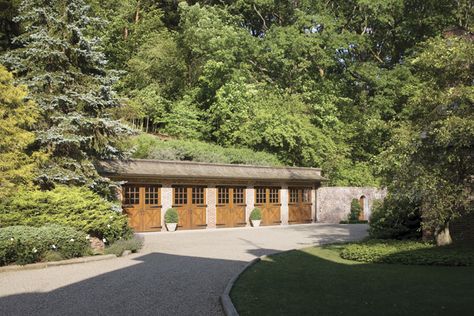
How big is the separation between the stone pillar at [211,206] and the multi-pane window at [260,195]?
2.99m

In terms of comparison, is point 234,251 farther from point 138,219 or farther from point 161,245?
point 138,219

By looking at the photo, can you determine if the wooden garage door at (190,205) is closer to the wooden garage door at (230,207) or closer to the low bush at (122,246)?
the wooden garage door at (230,207)

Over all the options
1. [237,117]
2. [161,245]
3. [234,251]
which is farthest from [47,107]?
[237,117]

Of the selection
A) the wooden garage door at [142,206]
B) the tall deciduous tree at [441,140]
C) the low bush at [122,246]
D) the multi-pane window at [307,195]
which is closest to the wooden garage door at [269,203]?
the multi-pane window at [307,195]

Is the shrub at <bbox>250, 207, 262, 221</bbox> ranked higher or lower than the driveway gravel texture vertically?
lower

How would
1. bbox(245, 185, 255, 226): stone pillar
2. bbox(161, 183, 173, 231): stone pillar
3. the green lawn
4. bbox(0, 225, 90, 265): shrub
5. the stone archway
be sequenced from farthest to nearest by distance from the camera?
the stone archway, bbox(245, 185, 255, 226): stone pillar, bbox(161, 183, 173, 231): stone pillar, bbox(0, 225, 90, 265): shrub, the green lawn

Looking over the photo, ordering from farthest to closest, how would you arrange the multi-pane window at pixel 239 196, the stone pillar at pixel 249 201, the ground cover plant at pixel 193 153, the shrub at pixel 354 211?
the shrub at pixel 354 211, the ground cover plant at pixel 193 153, the stone pillar at pixel 249 201, the multi-pane window at pixel 239 196

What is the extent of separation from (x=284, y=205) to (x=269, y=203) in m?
1.20

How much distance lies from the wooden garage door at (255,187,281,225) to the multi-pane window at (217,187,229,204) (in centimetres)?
208

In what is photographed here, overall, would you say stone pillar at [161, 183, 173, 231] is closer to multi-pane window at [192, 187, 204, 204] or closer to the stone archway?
multi-pane window at [192, 187, 204, 204]

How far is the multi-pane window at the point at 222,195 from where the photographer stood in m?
25.3

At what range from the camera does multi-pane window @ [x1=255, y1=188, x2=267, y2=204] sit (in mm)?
26938

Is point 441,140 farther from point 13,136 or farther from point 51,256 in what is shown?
point 13,136

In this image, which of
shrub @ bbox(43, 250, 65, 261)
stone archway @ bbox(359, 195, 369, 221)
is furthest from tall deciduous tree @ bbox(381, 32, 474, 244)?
stone archway @ bbox(359, 195, 369, 221)
